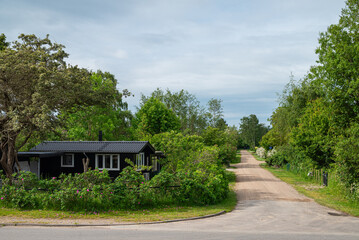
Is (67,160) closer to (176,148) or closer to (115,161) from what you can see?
(115,161)

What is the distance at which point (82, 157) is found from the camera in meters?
29.0

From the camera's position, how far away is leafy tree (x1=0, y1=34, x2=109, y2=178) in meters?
17.5

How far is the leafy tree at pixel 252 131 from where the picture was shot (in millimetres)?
121281

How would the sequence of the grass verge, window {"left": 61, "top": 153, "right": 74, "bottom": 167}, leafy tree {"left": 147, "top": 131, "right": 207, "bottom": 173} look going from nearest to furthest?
the grass verge, leafy tree {"left": 147, "top": 131, "right": 207, "bottom": 173}, window {"left": 61, "top": 153, "right": 74, "bottom": 167}

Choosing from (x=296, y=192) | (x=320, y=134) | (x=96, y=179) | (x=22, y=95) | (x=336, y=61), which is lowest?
(x=296, y=192)

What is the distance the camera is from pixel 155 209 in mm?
14867

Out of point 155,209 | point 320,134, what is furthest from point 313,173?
point 155,209

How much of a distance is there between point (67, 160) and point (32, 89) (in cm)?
1216

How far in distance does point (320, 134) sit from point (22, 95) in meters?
24.6

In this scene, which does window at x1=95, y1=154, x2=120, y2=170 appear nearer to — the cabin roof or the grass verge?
the cabin roof

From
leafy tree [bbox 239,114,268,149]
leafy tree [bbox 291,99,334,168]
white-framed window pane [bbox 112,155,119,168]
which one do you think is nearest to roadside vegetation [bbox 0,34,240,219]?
white-framed window pane [bbox 112,155,119,168]

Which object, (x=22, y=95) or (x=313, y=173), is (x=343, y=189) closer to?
(x=313, y=173)

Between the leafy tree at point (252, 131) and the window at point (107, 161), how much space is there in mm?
93884

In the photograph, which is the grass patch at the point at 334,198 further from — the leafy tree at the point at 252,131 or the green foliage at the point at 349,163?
the leafy tree at the point at 252,131
